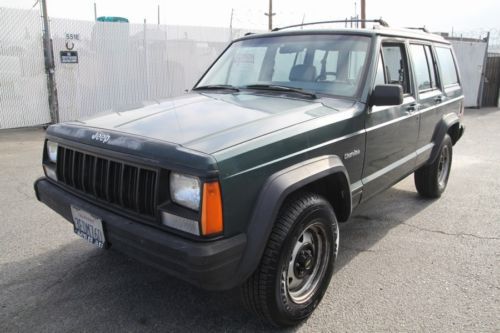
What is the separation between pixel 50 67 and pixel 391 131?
8.06 meters

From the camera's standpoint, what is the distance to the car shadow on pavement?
8.96 ft

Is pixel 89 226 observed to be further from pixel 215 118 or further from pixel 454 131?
pixel 454 131

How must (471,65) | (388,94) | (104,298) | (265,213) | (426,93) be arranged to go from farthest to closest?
(471,65)
(426,93)
(388,94)
(104,298)
(265,213)

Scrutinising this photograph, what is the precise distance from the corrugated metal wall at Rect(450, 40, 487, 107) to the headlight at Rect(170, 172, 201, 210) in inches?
600

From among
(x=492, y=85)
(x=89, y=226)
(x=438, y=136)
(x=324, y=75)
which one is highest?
(x=324, y=75)

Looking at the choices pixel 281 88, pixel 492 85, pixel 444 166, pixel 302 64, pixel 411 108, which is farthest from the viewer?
pixel 492 85

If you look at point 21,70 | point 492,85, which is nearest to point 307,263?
point 21,70

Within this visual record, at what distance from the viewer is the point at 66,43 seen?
943 centimetres

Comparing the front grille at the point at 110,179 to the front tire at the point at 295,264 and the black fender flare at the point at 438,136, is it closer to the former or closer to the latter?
the front tire at the point at 295,264

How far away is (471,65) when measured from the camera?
15352mm

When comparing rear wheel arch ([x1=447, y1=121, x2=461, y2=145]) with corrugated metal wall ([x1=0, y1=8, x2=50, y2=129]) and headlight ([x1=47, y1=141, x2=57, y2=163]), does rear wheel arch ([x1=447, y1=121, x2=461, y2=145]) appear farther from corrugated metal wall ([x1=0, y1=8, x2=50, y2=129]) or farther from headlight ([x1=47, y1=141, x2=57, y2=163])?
corrugated metal wall ([x1=0, y1=8, x2=50, y2=129])

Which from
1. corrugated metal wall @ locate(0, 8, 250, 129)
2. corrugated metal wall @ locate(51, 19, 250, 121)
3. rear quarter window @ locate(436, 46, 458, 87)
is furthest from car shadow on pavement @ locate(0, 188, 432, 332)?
corrugated metal wall @ locate(51, 19, 250, 121)

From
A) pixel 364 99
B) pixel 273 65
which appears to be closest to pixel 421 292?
pixel 364 99

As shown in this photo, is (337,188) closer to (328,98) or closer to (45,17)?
(328,98)
